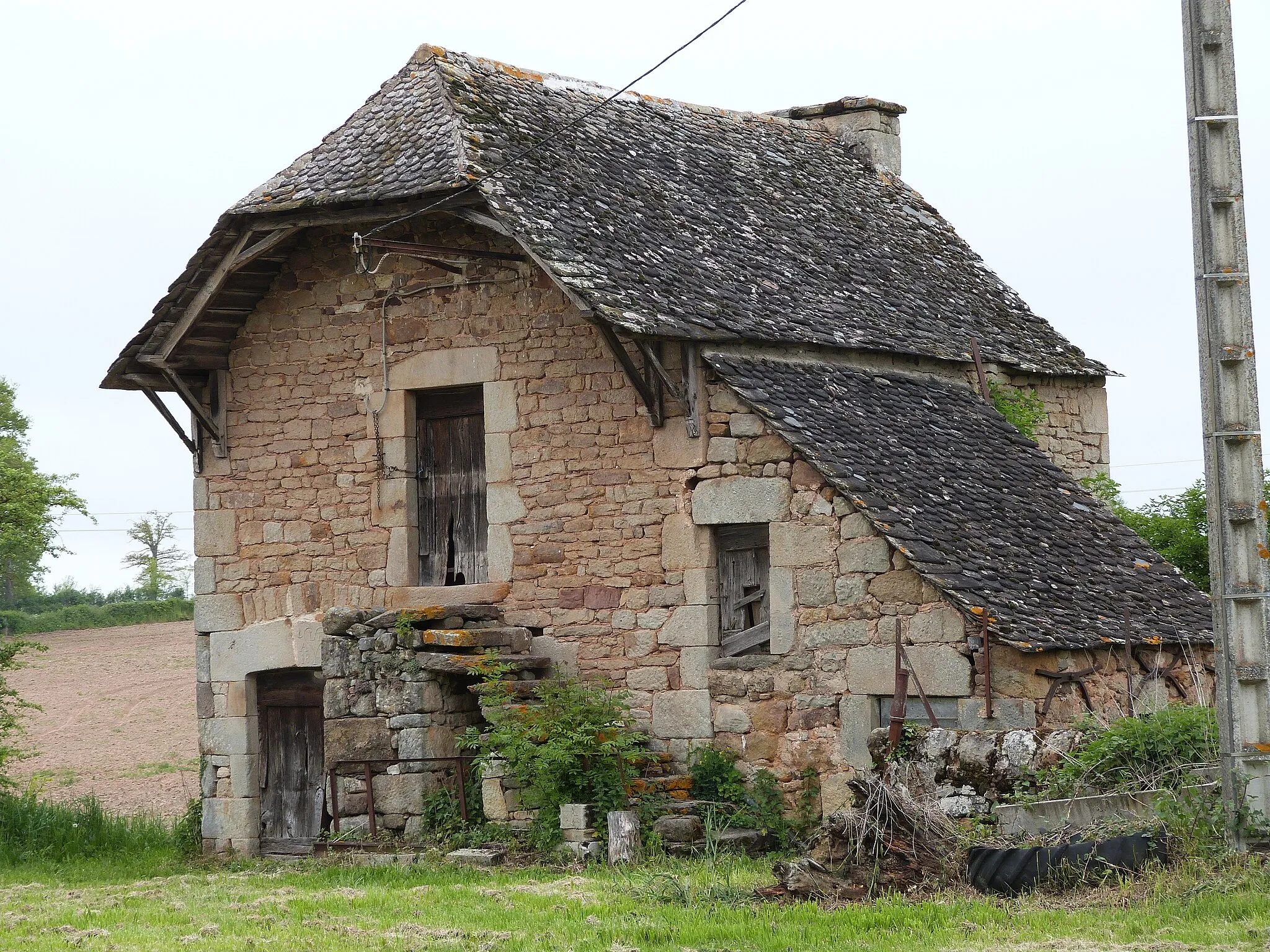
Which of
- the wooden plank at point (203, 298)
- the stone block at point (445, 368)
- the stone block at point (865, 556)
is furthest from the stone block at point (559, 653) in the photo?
the wooden plank at point (203, 298)

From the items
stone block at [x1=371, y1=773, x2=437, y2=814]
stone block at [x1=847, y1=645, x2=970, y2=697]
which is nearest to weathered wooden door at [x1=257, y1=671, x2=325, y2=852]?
stone block at [x1=371, y1=773, x2=437, y2=814]

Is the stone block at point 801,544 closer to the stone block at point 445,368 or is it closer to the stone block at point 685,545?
the stone block at point 685,545

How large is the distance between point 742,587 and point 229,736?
463 centimetres

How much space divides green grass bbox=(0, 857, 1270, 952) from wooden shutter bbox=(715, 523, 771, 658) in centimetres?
197

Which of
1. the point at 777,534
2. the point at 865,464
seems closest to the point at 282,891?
the point at 777,534

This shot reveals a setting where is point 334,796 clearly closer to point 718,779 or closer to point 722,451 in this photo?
point 718,779

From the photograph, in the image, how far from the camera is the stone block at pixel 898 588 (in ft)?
36.7

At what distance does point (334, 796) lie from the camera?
40.9ft

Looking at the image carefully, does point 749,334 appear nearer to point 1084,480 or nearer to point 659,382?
point 659,382

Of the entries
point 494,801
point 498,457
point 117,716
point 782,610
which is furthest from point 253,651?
point 117,716

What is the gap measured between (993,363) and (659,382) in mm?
4033

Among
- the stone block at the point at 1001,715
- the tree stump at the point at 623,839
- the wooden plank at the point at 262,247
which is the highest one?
the wooden plank at the point at 262,247

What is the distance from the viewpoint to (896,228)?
16594 millimetres

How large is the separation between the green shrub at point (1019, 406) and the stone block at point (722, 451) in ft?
11.4
